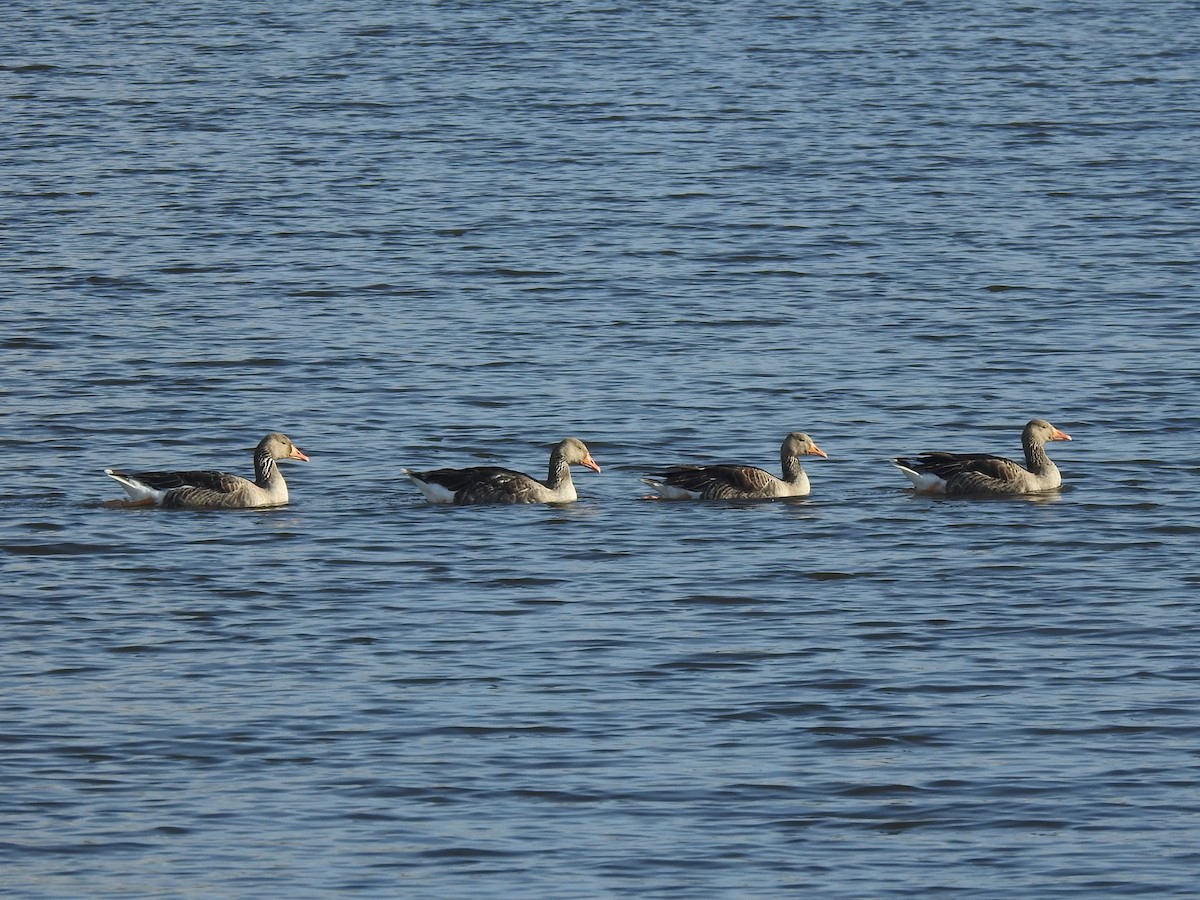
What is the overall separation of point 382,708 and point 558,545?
538 cm

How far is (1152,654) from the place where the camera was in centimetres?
1703

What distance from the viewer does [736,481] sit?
2236 centimetres

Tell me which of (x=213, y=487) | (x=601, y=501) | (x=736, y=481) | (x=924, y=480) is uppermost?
(x=213, y=487)

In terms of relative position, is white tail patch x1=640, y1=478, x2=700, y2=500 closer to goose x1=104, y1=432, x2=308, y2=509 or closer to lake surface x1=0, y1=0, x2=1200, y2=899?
lake surface x1=0, y1=0, x2=1200, y2=899

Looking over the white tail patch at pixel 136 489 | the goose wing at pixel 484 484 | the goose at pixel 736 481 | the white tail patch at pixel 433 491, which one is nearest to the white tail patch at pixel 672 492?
the goose at pixel 736 481

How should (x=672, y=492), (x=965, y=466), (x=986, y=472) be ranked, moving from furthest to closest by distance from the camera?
(x=986, y=472) → (x=965, y=466) → (x=672, y=492)

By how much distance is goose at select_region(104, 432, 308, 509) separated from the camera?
2191cm

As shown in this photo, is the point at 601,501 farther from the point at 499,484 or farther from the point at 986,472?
the point at 986,472

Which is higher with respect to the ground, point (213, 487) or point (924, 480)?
point (213, 487)

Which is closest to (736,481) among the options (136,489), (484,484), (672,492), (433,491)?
(672,492)

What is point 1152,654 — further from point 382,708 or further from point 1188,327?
point 1188,327

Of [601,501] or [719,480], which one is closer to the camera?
[719,480]

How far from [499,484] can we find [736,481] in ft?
7.28

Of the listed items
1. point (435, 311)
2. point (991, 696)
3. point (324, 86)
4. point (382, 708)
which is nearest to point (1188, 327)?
point (435, 311)
